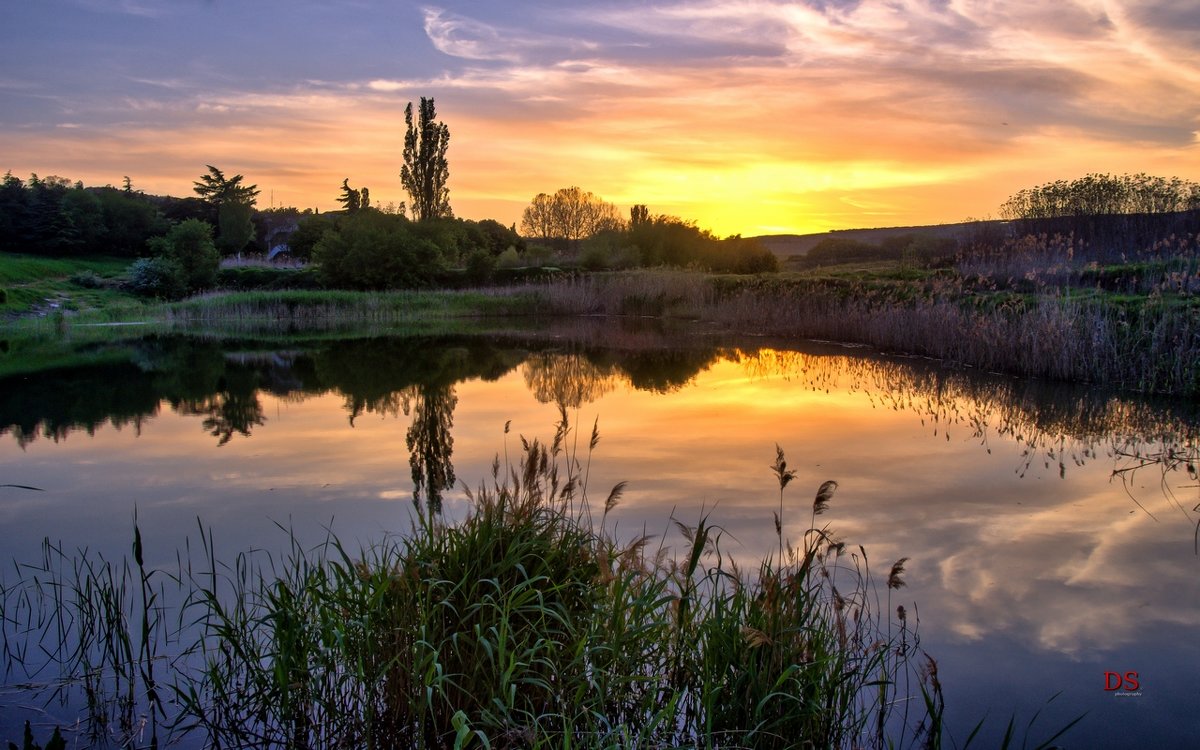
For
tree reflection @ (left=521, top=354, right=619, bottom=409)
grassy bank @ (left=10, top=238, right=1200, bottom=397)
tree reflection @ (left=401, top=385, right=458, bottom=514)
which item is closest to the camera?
tree reflection @ (left=401, top=385, right=458, bottom=514)

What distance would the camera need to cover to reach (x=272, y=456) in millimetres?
7539

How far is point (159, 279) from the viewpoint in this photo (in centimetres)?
3334

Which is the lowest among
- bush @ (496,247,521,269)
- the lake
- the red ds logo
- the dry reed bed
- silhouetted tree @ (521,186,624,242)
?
the red ds logo

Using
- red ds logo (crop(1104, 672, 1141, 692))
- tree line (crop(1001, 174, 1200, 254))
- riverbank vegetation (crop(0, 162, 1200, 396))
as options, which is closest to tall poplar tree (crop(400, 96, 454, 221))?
riverbank vegetation (crop(0, 162, 1200, 396))

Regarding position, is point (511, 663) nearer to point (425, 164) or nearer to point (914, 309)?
point (914, 309)

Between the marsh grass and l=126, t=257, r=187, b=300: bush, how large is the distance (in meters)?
33.6

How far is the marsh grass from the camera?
2.75 metres

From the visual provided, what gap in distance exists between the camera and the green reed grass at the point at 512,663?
9.02ft

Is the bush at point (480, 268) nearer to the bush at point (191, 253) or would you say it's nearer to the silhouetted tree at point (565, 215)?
the bush at point (191, 253)

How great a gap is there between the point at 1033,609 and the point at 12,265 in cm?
4004

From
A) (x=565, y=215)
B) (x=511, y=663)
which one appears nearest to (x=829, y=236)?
(x=565, y=215)

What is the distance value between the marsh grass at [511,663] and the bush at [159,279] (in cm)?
3359

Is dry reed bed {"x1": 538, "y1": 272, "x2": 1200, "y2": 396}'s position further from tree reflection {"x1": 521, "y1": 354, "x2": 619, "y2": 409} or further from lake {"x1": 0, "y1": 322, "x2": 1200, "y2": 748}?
tree reflection {"x1": 521, "y1": 354, "x2": 619, "y2": 409}

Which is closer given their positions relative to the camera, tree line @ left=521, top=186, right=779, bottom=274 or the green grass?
the green grass
